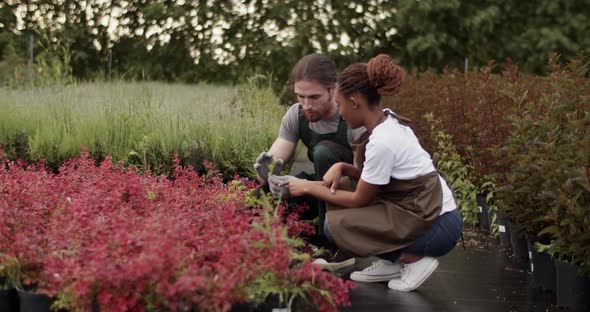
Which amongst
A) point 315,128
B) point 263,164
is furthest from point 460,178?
point 263,164

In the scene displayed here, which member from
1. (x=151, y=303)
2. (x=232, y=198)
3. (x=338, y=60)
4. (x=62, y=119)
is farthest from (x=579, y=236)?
(x=338, y=60)

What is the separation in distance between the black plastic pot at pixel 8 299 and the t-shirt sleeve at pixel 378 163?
1.78 meters

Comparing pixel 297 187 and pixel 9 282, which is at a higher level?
pixel 297 187

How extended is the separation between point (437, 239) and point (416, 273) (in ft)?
0.72

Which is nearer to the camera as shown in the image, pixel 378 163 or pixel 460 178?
pixel 378 163

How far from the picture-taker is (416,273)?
14.5 feet

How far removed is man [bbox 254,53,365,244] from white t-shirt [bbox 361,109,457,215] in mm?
493

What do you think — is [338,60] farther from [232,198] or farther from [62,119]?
[232,198]

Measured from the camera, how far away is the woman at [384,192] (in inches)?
165

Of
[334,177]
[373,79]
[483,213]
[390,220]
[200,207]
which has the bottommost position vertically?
[483,213]

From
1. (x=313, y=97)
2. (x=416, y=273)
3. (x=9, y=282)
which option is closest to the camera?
(x=9, y=282)

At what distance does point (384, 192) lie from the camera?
14.6 feet

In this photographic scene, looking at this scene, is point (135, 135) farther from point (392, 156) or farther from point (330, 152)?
point (392, 156)

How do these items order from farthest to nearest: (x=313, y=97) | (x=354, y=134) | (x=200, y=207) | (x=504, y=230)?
(x=504, y=230) → (x=354, y=134) → (x=313, y=97) → (x=200, y=207)
